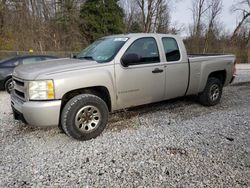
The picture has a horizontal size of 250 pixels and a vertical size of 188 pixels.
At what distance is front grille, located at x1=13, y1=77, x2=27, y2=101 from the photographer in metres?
3.85

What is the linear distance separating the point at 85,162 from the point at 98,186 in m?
0.63

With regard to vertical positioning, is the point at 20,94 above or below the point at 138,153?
above

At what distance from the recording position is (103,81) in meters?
4.16

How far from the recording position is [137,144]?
12.8 ft

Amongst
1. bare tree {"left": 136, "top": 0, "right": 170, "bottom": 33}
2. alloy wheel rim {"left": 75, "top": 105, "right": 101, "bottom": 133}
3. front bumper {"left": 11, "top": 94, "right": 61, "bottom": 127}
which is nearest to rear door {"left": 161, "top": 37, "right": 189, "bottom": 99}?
alloy wheel rim {"left": 75, "top": 105, "right": 101, "bottom": 133}

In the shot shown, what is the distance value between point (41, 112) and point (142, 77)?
1.98 meters

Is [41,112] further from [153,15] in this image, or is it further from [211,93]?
[153,15]

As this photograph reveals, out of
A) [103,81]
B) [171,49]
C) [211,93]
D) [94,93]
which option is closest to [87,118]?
[94,93]

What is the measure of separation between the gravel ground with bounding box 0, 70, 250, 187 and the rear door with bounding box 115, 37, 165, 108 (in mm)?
552

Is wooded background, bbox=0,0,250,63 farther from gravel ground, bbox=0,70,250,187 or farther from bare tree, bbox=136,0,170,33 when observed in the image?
gravel ground, bbox=0,70,250,187

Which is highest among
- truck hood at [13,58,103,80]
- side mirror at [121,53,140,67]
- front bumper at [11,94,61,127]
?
side mirror at [121,53,140,67]

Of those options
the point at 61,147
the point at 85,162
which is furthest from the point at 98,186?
the point at 61,147

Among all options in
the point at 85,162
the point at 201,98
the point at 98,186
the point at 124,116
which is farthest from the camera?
the point at 201,98

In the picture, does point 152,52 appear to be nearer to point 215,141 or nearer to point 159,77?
point 159,77
